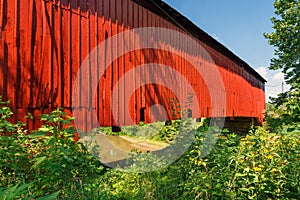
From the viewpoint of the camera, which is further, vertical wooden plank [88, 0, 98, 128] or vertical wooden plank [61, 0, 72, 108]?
vertical wooden plank [88, 0, 98, 128]

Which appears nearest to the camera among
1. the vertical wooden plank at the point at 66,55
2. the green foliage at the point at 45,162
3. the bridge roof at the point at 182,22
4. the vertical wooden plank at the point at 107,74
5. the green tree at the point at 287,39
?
the green foliage at the point at 45,162

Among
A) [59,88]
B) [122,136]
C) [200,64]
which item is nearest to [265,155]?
[59,88]

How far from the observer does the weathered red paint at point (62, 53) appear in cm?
312

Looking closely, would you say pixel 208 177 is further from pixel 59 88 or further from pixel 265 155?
pixel 59 88

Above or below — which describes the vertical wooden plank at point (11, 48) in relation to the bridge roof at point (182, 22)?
→ below

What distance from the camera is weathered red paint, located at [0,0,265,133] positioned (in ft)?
10.3

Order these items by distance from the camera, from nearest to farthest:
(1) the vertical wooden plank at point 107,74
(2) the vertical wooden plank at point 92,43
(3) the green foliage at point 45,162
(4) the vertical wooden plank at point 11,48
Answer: (3) the green foliage at point 45,162, (4) the vertical wooden plank at point 11,48, (2) the vertical wooden plank at point 92,43, (1) the vertical wooden plank at point 107,74

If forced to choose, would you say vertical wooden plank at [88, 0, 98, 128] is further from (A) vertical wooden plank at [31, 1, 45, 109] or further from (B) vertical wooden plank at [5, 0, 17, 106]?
(B) vertical wooden plank at [5, 0, 17, 106]

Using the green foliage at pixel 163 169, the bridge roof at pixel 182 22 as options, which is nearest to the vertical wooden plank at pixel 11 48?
the green foliage at pixel 163 169

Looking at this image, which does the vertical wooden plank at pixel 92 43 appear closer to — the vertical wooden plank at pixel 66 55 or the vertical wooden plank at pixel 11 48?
the vertical wooden plank at pixel 66 55

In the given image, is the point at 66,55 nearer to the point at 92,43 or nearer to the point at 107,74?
the point at 92,43

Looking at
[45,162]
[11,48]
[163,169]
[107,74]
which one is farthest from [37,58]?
[163,169]

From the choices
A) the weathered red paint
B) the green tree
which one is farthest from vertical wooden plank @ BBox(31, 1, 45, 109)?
the green tree

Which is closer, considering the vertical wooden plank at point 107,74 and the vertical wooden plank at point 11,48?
the vertical wooden plank at point 11,48
